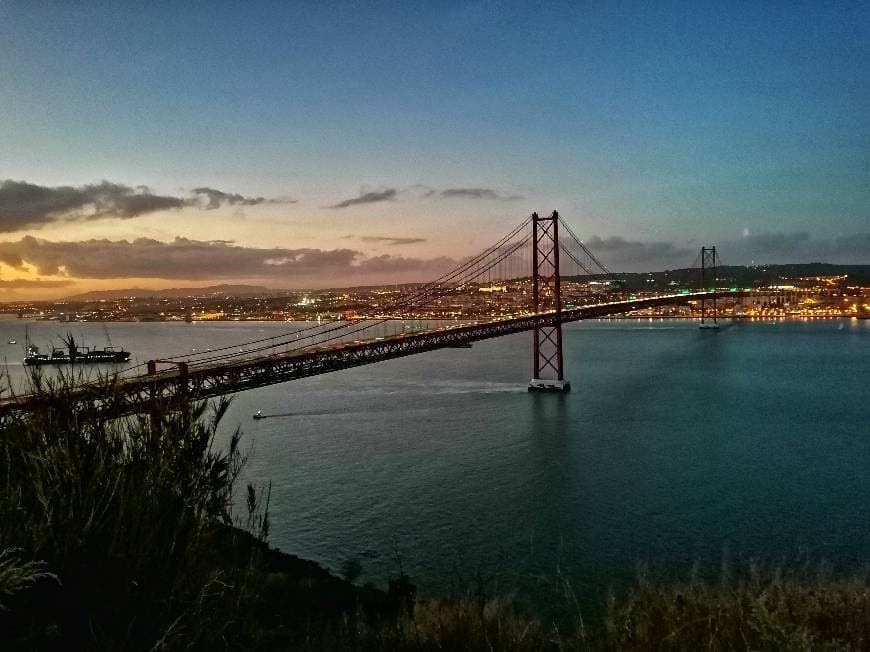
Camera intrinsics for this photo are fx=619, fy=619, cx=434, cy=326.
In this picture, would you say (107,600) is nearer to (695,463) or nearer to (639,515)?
(639,515)

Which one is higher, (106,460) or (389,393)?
(106,460)

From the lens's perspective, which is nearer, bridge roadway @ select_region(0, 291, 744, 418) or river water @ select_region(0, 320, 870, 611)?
river water @ select_region(0, 320, 870, 611)

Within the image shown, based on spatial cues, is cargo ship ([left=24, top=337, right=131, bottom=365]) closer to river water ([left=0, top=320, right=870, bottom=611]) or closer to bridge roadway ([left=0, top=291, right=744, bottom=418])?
bridge roadway ([left=0, top=291, right=744, bottom=418])

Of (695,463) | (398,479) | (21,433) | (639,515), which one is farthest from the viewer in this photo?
(695,463)

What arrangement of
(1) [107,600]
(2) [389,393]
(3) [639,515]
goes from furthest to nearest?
(2) [389,393] → (3) [639,515] → (1) [107,600]

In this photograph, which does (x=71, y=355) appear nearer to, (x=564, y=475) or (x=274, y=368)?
(x=564, y=475)

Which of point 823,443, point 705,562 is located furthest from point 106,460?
point 823,443

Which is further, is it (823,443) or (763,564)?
(823,443)

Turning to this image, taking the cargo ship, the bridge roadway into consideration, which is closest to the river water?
the bridge roadway
